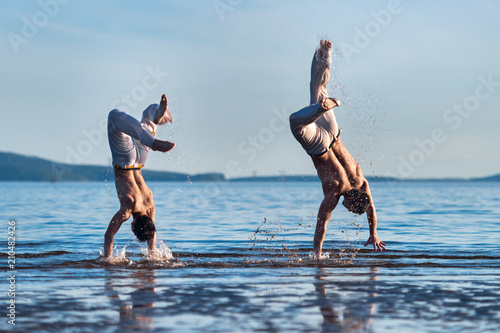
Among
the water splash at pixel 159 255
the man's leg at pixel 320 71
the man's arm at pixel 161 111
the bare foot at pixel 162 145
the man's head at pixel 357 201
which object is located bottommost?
the water splash at pixel 159 255

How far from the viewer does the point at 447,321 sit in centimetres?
627

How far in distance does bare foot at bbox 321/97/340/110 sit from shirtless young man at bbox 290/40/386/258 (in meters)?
0.52

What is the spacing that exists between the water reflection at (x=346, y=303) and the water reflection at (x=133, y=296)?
1630 millimetres

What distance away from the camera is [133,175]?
1138cm

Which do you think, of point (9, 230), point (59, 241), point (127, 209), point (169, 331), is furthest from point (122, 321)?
point (9, 230)

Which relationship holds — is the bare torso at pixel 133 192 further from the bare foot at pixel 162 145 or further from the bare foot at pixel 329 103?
the bare foot at pixel 329 103

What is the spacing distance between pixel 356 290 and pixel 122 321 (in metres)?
2.95

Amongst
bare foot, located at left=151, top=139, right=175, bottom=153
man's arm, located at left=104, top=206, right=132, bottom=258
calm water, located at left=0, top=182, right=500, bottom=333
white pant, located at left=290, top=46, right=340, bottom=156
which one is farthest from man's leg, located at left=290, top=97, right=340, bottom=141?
man's arm, located at left=104, top=206, right=132, bottom=258

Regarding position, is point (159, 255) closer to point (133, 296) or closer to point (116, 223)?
point (116, 223)

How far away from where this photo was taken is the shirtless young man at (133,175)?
11070 mm

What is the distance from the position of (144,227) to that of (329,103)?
3.55 meters

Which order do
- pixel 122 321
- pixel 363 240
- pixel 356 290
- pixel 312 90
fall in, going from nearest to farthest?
pixel 122 321 → pixel 356 290 → pixel 312 90 → pixel 363 240

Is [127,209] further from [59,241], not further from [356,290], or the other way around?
[59,241]

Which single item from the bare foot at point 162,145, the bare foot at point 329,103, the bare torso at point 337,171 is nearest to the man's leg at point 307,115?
the bare foot at point 329,103
